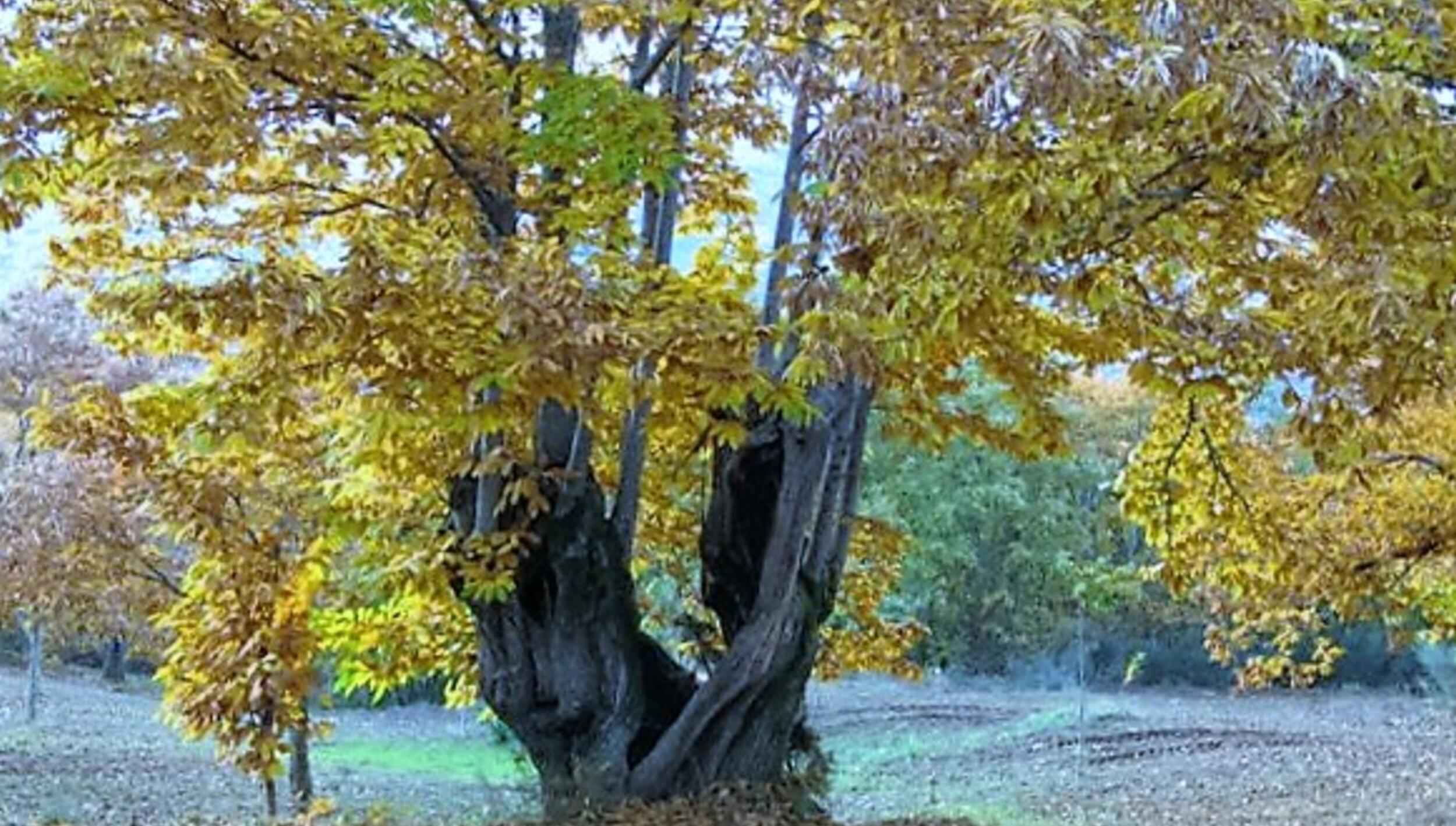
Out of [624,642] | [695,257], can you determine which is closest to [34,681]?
[624,642]

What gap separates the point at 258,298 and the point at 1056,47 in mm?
2773

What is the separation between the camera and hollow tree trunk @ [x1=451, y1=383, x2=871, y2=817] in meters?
7.04

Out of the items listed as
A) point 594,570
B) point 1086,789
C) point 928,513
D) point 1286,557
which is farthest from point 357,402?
point 928,513

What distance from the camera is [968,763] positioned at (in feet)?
59.6

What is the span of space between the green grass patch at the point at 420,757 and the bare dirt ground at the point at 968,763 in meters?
0.08

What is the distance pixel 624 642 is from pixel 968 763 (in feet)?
38.7

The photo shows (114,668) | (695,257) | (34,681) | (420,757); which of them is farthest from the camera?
(114,668)

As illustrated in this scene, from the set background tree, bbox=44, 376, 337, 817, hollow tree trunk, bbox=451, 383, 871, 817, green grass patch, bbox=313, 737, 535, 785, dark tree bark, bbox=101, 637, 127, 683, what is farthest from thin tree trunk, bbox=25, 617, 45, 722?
hollow tree trunk, bbox=451, 383, 871, 817

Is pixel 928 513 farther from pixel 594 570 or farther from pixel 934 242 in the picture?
pixel 934 242

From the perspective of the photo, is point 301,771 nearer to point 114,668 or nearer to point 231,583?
point 231,583

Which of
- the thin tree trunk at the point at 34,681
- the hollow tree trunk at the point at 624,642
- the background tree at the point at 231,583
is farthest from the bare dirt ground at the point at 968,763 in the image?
the hollow tree trunk at the point at 624,642

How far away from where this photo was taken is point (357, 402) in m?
5.98

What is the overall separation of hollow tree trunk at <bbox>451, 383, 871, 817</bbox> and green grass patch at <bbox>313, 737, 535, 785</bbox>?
908 cm

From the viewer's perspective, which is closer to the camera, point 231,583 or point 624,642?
point 624,642
